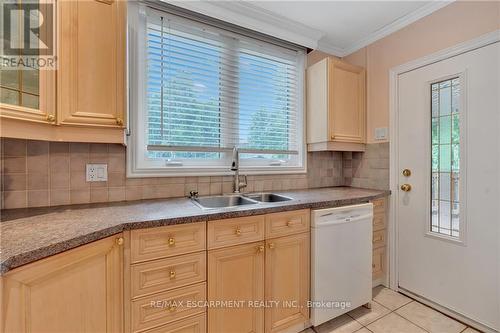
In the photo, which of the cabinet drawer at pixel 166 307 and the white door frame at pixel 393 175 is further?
the white door frame at pixel 393 175

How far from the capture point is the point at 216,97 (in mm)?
1971

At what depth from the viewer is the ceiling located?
1804 millimetres

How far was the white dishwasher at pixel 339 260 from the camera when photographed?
156 cm

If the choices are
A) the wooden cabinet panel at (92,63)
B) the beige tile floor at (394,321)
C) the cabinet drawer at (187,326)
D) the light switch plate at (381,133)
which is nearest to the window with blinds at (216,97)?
the wooden cabinet panel at (92,63)

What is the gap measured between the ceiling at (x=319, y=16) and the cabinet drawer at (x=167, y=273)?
1.76 metres

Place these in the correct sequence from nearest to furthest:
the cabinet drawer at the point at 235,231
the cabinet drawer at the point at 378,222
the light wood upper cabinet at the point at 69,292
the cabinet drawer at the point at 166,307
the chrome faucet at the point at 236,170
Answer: the light wood upper cabinet at the point at 69,292
the cabinet drawer at the point at 166,307
the cabinet drawer at the point at 235,231
the chrome faucet at the point at 236,170
the cabinet drawer at the point at 378,222

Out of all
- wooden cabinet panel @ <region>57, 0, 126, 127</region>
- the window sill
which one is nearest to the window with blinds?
the window sill

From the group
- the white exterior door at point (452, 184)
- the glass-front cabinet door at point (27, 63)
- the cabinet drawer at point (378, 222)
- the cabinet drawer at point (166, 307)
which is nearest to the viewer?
the glass-front cabinet door at point (27, 63)

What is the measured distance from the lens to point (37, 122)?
107cm

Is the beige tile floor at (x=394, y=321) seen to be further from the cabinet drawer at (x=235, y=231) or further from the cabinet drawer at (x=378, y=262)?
the cabinet drawer at (x=235, y=231)

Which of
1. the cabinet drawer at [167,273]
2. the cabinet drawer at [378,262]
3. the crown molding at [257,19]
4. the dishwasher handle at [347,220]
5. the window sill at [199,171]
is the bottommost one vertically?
the cabinet drawer at [378,262]

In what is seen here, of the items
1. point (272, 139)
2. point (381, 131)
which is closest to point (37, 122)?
point (272, 139)

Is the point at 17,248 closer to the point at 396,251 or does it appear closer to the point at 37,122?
the point at 37,122

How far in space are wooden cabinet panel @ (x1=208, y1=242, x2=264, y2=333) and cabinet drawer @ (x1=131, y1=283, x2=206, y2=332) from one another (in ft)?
0.27
